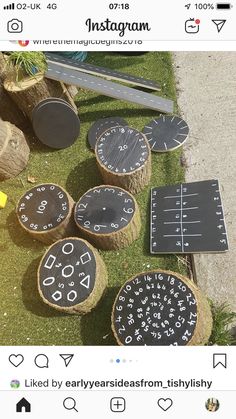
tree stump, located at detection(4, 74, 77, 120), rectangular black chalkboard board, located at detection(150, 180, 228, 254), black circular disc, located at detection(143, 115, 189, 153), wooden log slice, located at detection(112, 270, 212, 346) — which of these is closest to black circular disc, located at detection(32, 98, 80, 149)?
tree stump, located at detection(4, 74, 77, 120)

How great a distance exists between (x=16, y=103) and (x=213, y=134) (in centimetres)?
345

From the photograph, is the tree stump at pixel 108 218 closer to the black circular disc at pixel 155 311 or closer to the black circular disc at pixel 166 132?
the black circular disc at pixel 155 311

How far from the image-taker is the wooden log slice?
4848 mm

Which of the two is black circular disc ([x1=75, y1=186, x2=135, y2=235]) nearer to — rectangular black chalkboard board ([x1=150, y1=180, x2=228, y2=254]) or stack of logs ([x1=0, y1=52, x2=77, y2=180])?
rectangular black chalkboard board ([x1=150, y1=180, x2=228, y2=254])

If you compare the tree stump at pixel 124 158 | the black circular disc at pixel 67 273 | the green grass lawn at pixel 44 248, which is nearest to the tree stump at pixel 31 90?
the green grass lawn at pixel 44 248

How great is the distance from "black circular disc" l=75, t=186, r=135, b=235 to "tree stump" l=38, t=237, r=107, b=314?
13.7 inches

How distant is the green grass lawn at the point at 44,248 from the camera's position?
571cm

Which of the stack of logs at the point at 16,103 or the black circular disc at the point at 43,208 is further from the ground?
the stack of logs at the point at 16,103

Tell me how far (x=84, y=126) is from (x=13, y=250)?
108 inches
